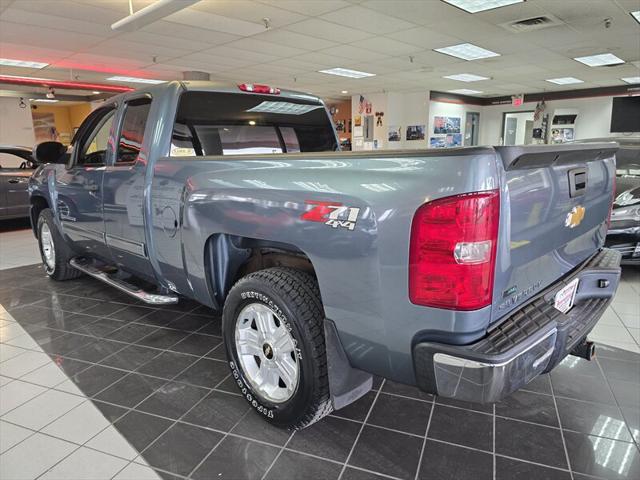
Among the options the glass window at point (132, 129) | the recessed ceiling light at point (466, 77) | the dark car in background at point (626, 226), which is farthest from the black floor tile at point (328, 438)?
the recessed ceiling light at point (466, 77)

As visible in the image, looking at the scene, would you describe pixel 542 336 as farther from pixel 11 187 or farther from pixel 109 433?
pixel 11 187

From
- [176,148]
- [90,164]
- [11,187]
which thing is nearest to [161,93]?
[176,148]

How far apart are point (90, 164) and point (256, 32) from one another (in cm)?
487

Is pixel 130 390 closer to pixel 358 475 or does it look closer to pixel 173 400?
→ pixel 173 400

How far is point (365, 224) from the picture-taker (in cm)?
143

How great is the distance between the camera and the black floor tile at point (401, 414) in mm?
2027

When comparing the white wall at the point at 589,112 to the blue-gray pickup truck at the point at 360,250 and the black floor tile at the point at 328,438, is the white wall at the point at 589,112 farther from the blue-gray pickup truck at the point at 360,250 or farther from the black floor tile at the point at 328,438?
the black floor tile at the point at 328,438

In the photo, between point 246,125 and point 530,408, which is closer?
point 530,408

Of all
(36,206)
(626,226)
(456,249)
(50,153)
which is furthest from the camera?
(36,206)

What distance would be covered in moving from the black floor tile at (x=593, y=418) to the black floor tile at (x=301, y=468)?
109 cm

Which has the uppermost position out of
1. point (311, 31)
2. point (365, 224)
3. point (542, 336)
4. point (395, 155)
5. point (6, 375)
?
point (311, 31)

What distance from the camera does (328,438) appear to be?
195 centimetres

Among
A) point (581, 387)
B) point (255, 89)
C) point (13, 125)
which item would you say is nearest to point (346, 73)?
point (255, 89)

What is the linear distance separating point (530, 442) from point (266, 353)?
1.20 m
